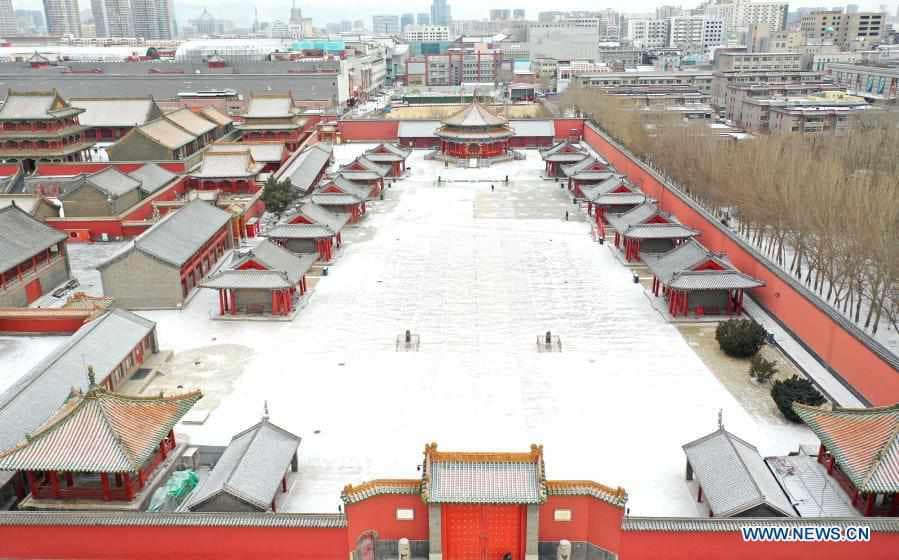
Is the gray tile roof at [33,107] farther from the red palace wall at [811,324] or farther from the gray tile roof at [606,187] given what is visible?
the red palace wall at [811,324]

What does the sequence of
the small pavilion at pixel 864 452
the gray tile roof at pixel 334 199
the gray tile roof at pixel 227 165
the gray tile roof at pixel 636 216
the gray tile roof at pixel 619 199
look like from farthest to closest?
the gray tile roof at pixel 227 165 < the gray tile roof at pixel 334 199 < the gray tile roof at pixel 619 199 < the gray tile roof at pixel 636 216 < the small pavilion at pixel 864 452

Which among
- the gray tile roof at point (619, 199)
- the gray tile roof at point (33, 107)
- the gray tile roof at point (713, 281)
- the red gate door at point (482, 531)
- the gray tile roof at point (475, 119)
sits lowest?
the red gate door at point (482, 531)

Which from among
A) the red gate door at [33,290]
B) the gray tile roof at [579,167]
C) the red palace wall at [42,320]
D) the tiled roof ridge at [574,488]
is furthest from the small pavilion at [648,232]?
the red gate door at [33,290]

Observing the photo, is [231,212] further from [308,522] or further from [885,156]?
[885,156]

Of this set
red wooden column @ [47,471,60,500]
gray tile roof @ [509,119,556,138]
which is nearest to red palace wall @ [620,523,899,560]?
red wooden column @ [47,471,60,500]

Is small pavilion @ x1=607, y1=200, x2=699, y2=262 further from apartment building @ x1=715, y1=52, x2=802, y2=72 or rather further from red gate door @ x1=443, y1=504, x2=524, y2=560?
apartment building @ x1=715, y1=52, x2=802, y2=72

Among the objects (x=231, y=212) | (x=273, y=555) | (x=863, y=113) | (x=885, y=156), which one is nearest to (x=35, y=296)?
(x=231, y=212)

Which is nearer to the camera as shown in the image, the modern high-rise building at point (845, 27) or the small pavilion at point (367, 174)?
the small pavilion at point (367, 174)
